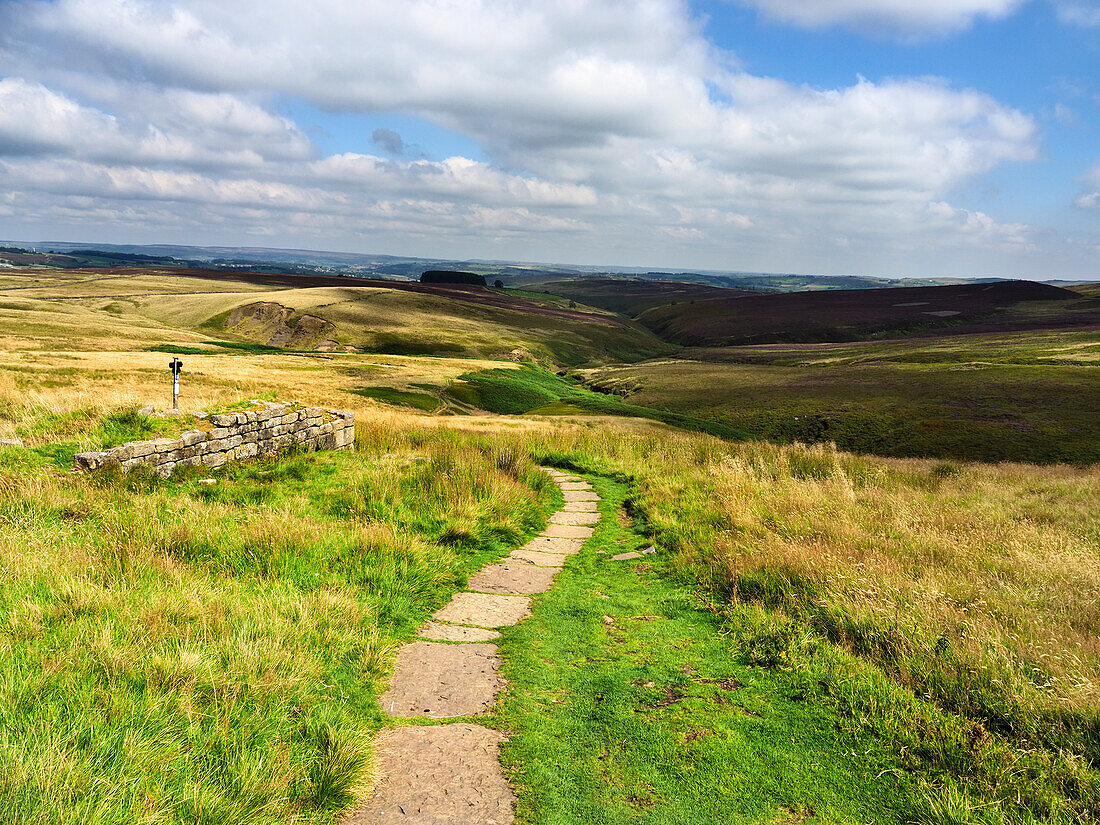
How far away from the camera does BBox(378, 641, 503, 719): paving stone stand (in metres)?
4.91

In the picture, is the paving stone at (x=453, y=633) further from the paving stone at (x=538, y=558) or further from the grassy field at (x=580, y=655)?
the paving stone at (x=538, y=558)

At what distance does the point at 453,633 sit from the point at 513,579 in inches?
76.9

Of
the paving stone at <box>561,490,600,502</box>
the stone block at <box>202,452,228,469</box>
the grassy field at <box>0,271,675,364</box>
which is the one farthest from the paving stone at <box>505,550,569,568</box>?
the grassy field at <box>0,271,675,364</box>

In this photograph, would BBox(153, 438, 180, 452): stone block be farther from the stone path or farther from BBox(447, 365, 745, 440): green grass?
BBox(447, 365, 745, 440): green grass

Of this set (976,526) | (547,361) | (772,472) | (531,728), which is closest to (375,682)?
(531,728)

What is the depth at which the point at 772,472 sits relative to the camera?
15.4 metres

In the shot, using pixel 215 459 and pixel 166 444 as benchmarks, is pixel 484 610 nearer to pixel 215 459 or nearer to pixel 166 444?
pixel 166 444

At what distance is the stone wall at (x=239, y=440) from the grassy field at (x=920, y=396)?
34.7 metres

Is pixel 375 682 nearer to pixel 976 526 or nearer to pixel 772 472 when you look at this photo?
pixel 976 526

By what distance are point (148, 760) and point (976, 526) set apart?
11.3 meters

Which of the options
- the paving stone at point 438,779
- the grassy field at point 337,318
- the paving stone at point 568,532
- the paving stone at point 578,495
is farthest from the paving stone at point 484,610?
the grassy field at point 337,318

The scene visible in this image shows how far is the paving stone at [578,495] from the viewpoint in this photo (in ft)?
44.8

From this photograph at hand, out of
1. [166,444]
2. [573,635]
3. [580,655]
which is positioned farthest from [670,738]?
[166,444]

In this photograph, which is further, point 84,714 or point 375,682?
point 375,682
